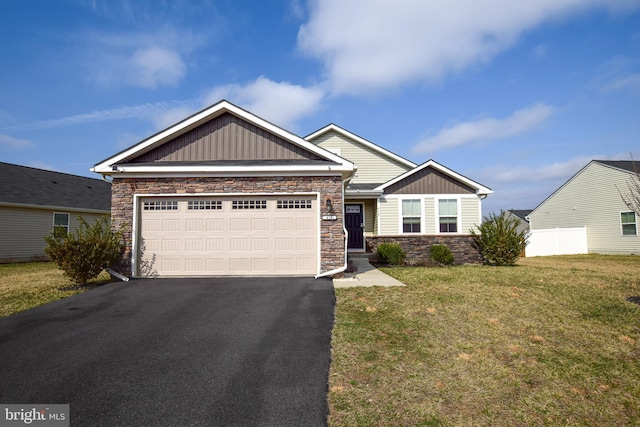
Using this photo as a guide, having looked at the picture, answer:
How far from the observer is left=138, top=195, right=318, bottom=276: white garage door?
33.4 ft

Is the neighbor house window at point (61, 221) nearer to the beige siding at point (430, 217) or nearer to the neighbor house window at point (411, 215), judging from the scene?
the neighbor house window at point (411, 215)

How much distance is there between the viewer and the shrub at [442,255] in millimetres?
14344

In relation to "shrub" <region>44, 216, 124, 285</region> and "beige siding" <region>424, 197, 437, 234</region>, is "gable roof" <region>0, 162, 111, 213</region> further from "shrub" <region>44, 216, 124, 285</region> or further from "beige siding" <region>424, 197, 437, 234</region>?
"beige siding" <region>424, 197, 437, 234</region>

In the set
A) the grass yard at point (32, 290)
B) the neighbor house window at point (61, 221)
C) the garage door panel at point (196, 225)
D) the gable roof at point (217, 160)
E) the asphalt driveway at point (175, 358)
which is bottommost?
the asphalt driveway at point (175, 358)

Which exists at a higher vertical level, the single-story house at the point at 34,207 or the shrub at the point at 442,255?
the single-story house at the point at 34,207

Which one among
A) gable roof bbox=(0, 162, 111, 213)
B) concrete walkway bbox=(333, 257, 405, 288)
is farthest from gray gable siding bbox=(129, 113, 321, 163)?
gable roof bbox=(0, 162, 111, 213)

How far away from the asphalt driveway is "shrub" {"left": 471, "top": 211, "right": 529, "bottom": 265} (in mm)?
9430

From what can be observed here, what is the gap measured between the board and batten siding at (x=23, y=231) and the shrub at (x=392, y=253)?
14577mm

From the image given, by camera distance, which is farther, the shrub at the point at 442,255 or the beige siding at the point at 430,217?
the beige siding at the point at 430,217

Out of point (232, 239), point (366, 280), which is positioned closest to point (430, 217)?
point (366, 280)

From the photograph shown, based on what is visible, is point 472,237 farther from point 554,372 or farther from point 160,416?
point 160,416

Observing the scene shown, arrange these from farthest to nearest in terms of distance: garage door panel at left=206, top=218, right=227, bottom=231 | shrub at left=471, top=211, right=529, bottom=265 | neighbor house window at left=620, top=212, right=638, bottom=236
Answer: neighbor house window at left=620, top=212, right=638, bottom=236
shrub at left=471, top=211, right=529, bottom=265
garage door panel at left=206, top=218, right=227, bottom=231

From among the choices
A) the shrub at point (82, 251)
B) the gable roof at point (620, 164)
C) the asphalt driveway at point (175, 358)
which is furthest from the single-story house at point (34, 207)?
the gable roof at point (620, 164)

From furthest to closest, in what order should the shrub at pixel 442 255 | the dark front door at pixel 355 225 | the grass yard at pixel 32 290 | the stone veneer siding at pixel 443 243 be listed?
1. the dark front door at pixel 355 225
2. the stone veneer siding at pixel 443 243
3. the shrub at pixel 442 255
4. the grass yard at pixel 32 290
